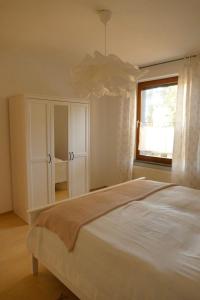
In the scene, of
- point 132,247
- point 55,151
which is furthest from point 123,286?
point 55,151

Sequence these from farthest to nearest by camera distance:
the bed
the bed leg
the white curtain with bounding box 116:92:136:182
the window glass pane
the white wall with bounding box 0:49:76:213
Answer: the white curtain with bounding box 116:92:136:182
the window glass pane
the white wall with bounding box 0:49:76:213
the bed leg
the bed

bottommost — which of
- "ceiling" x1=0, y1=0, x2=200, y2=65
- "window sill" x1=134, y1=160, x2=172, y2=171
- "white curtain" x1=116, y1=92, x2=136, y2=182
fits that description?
"window sill" x1=134, y1=160, x2=172, y2=171

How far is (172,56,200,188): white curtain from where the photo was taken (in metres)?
3.20

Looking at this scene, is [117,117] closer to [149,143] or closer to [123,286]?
[149,143]

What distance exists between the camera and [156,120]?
3949 mm

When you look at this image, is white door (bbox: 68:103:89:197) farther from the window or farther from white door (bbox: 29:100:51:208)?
the window

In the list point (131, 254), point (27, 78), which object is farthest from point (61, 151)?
point (131, 254)

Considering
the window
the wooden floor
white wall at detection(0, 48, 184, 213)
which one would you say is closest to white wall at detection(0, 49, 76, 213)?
white wall at detection(0, 48, 184, 213)

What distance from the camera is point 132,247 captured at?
1.42 metres

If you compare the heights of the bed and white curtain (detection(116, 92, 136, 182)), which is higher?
white curtain (detection(116, 92, 136, 182))

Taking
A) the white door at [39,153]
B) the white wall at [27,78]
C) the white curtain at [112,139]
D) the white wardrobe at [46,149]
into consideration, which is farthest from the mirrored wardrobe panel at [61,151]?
the white curtain at [112,139]

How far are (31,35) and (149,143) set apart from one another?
2.57 metres

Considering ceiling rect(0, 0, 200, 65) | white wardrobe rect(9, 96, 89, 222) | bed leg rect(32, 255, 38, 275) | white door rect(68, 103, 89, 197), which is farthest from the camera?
white door rect(68, 103, 89, 197)

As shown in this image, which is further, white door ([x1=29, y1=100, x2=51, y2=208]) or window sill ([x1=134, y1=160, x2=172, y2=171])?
window sill ([x1=134, y1=160, x2=172, y2=171])
